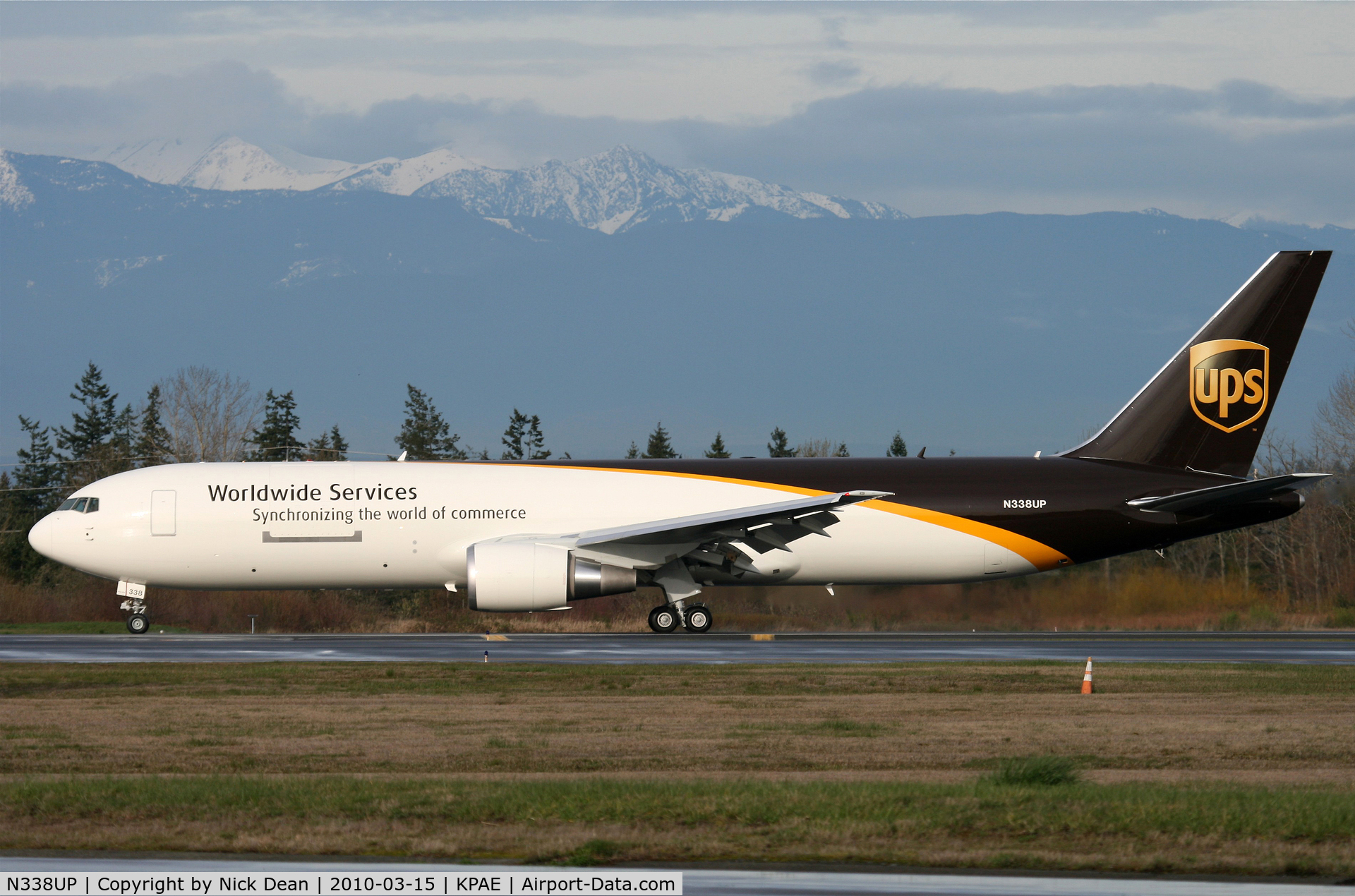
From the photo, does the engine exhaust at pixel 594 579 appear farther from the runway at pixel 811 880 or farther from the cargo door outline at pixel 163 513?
the runway at pixel 811 880

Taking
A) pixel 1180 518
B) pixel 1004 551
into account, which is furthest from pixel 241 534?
pixel 1180 518

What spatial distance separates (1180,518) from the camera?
2838 centimetres

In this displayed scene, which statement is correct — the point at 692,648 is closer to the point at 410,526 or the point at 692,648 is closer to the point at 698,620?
the point at 698,620

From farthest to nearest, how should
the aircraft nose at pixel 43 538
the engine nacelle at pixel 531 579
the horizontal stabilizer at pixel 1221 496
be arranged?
the aircraft nose at pixel 43 538, the horizontal stabilizer at pixel 1221 496, the engine nacelle at pixel 531 579

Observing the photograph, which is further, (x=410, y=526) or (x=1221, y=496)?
(x=410, y=526)

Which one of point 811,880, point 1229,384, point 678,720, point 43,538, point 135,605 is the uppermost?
point 1229,384

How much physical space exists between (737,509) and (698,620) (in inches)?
103

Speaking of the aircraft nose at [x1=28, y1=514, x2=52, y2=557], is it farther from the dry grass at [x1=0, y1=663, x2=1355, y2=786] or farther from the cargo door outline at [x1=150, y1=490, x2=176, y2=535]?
the dry grass at [x1=0, y1=663, x2=1355, y2=786]

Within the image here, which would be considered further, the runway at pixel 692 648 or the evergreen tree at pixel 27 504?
the evergreen tree at pixel 27 504

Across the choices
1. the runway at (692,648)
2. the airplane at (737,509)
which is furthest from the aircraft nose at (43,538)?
the runway at (692,648)

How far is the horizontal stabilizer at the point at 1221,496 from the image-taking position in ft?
89.1

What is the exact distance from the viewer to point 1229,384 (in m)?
29.5

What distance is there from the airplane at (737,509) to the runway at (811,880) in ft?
65.3

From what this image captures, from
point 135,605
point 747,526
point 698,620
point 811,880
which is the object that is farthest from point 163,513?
point 811,880
